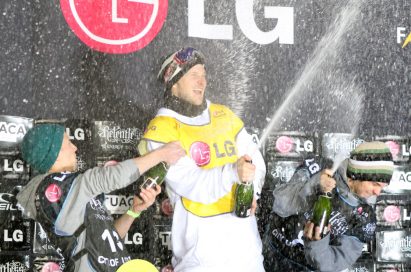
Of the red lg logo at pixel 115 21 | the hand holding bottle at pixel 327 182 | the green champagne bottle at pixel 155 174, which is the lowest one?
the hand holding bottle at pixel 327 182

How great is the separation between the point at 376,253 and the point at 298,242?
0.67 metres

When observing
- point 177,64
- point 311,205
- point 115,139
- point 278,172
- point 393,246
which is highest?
point 177,64

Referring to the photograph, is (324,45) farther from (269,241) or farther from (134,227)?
(134,227)

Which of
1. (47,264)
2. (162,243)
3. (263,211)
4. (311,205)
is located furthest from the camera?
(263,211)

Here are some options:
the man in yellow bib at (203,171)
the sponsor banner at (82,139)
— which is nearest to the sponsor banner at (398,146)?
the man in yellow bib at (203,171)

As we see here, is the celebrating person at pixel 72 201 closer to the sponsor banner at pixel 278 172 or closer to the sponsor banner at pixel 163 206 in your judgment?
the sponsor banner at pixel 163 206

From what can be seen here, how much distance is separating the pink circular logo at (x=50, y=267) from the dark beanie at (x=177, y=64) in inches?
46.8

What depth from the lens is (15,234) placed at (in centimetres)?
467

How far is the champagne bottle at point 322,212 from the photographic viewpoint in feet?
15.0

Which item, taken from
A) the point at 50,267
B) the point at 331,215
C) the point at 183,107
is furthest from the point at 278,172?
the point at 50,267

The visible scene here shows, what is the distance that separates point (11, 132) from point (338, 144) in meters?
2.05

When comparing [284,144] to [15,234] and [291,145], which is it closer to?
[291,145]

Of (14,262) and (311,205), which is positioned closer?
(14,262)

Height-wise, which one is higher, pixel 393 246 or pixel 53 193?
pixel 53 193
